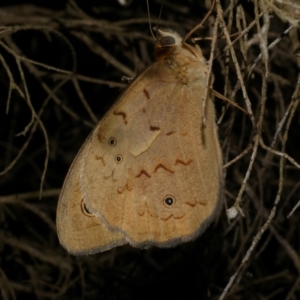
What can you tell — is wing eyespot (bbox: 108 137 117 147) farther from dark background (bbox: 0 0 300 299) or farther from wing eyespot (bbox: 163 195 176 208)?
dark background (bbox: 0 0 300 299)

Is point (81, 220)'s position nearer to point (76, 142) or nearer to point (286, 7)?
point (286, 7)

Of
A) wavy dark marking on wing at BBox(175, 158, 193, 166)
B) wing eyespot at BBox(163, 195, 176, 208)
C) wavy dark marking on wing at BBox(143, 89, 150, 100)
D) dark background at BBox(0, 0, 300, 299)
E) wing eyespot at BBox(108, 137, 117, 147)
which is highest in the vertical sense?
wavy dark marking on wing at BBox(143, 89, 150, 100)

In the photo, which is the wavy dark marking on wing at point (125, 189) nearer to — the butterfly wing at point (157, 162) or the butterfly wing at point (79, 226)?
the butterfly wing at point (157, 162)

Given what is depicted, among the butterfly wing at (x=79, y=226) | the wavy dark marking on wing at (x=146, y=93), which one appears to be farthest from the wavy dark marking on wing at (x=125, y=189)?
the wavy dark marking on wing at (x=146, y=93)

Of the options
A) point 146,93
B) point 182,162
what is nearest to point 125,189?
point 182,162

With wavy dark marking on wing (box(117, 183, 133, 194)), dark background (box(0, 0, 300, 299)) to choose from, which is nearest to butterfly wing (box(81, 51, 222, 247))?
wavy dark marking on wing (box(117, 183, 133, 194))
